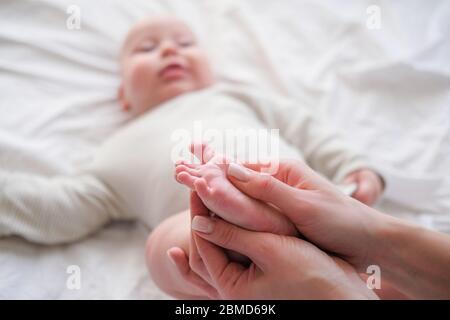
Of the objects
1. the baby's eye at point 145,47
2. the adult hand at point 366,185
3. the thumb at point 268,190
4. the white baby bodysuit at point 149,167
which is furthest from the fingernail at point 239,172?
the baby's eye at point 145,47

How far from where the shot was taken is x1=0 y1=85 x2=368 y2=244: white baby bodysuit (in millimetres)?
888

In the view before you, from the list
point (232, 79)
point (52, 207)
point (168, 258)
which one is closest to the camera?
point (168, 258)

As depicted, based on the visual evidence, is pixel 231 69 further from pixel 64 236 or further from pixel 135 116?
pixel 64 236

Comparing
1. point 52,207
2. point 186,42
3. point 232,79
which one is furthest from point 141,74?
point 52,207

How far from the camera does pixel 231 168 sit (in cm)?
62

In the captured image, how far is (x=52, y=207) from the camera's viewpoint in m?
0.90

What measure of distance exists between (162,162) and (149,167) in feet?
0.11

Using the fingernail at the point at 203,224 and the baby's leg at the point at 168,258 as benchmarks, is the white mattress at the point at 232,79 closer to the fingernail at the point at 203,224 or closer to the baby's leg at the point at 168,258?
the baby's leg at the point at 168,258

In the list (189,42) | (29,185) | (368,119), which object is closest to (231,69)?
(189,42)

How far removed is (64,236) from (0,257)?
4.8 inches

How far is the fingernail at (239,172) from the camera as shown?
62 cm

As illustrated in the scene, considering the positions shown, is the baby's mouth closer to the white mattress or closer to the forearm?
the white mattress

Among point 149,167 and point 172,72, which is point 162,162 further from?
point 172,72

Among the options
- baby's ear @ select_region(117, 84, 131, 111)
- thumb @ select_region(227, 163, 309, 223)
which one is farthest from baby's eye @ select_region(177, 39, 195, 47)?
thumb @ select_region(227, 163, 309, 223)
